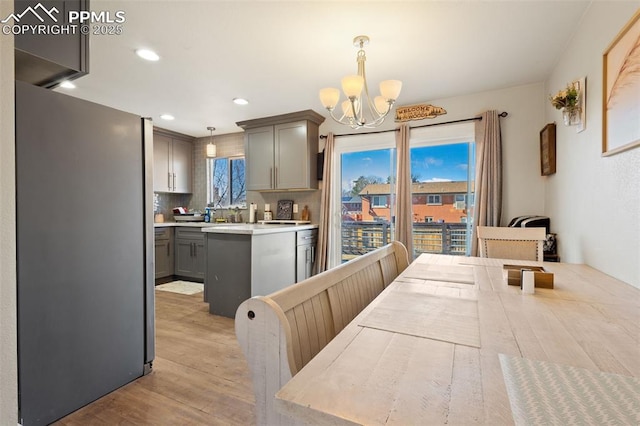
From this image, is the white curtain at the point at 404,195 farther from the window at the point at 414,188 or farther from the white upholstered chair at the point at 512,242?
the white upholstered chair at the point at 512,242

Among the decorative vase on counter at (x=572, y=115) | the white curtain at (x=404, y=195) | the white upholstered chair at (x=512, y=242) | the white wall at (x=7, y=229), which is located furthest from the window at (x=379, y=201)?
the white wall at (x=7, y=229)

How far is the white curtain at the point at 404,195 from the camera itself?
3.44m

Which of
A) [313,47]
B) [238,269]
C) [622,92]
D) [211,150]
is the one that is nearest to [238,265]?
[238,269]

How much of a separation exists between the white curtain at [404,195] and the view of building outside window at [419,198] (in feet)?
0.56

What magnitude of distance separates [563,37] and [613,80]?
0.95 metres

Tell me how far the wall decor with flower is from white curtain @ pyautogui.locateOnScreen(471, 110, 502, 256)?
3.21ft

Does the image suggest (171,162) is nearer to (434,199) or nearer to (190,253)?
(190,253)

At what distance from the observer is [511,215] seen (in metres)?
3.09

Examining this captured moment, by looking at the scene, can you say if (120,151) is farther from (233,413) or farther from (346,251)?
(346,251)

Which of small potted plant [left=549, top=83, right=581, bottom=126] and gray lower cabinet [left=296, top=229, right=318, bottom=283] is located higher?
small potted plant [left=549, top=83, right=581, bottom=126]

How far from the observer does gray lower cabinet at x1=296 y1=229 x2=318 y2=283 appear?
12.3 feet

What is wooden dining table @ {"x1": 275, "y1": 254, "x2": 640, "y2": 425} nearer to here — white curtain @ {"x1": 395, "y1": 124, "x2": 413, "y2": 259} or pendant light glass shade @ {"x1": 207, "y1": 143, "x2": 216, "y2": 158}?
white curtain @ {"x1": 395, "y1": 124, "x2": 413, "y2": 259}

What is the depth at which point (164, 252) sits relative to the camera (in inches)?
179

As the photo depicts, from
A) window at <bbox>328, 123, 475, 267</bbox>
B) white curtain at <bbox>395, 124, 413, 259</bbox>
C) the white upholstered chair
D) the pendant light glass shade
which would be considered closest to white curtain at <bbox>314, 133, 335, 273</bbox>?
window at <bbox>328, 123, 475, 267</bbox>
